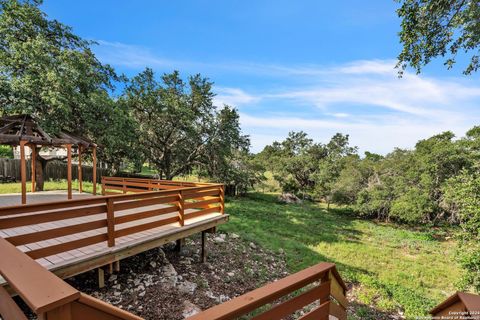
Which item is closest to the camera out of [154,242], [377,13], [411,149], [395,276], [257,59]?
[154,242]

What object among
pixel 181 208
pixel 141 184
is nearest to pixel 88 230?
pixel 181 208

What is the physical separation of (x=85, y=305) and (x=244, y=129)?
51.6ft

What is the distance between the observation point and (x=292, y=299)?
1499mm

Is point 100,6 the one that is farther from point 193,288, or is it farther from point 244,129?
point 193,288

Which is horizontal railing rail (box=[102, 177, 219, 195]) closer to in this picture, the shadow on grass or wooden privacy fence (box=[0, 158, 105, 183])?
the shadow on grass

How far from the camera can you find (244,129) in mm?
16312

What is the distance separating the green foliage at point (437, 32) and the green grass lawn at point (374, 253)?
19.3 ft

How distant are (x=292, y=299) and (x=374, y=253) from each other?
10.8m

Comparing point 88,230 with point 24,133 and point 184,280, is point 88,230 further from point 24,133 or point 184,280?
point 24,133

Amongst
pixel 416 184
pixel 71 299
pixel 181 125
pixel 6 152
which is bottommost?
pixel 416 184

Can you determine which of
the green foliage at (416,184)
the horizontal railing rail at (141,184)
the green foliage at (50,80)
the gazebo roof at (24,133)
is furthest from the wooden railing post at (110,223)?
the green foliage at (416,184)

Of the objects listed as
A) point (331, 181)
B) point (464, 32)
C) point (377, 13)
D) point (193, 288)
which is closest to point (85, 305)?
point (193, 288)

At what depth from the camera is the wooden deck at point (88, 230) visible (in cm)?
299

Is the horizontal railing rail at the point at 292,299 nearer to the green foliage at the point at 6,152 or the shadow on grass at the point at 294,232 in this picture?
the shadow on grass at the point at 294,232
